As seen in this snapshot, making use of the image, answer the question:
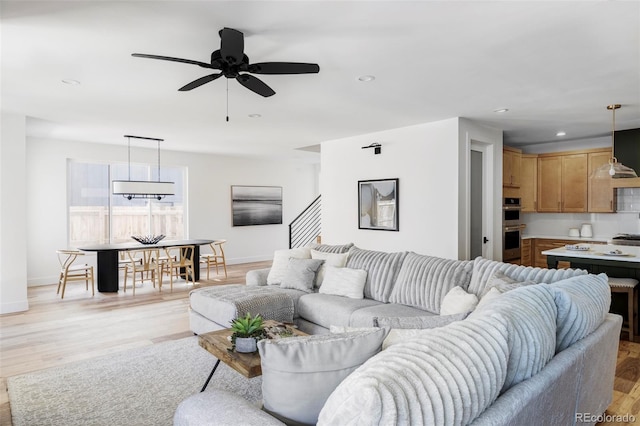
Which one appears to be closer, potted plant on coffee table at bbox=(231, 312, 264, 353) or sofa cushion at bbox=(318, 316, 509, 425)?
sofa cushion at bbox=(318, 316, 509, 425)

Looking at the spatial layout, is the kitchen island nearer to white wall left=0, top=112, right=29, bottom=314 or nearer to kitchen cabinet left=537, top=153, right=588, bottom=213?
kitchen cabinet left=537, top=153, right=588, bottom=213

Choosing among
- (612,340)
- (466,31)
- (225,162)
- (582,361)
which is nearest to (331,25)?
(466,31)

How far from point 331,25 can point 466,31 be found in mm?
927

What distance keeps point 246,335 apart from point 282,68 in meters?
1.82

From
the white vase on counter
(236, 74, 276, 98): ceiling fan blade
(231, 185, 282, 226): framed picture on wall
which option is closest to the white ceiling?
(236, 74, 276, 98): ceiling fan blade

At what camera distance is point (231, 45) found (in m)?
2.43

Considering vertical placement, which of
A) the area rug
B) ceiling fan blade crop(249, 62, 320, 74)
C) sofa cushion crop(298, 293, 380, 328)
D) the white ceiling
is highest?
the white ceiling

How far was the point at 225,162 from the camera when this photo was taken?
911cm

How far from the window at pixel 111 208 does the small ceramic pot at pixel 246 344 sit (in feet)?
20.5

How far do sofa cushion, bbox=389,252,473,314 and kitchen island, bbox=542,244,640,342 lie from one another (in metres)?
1.75

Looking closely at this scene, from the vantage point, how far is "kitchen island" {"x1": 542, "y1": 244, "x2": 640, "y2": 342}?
404 centimetres

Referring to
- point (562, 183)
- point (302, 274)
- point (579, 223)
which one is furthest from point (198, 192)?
point (579, 223)

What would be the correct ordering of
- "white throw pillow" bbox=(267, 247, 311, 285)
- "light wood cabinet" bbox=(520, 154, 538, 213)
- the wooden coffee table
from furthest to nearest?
1. "light wood cabinet" bbox=(520, 154, 538, 213)
2. "white throw pillow" bbox=(267, 247, 311, 285)
3. the wooden coffee table

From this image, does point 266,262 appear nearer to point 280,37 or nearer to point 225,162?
point 225,162
